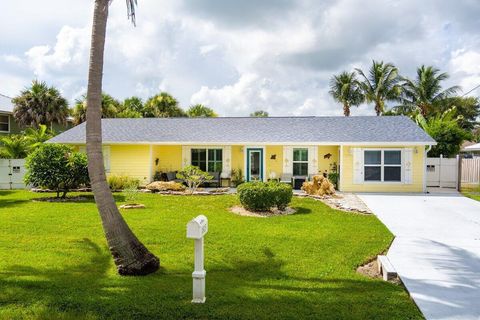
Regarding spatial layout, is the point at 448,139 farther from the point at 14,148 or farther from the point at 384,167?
the point at 14,148

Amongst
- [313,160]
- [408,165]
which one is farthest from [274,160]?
[408,165]

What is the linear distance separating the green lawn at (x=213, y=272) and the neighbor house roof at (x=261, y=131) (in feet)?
27.8

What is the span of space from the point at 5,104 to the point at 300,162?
1109 inches

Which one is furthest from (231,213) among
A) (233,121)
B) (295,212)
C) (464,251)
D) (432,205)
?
(233,121)

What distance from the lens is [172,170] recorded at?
21.1 metres

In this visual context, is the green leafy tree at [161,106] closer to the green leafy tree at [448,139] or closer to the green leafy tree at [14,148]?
the green leafy tree at [14,148]

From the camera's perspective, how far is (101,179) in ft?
19.9

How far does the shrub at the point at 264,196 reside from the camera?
38.5ft

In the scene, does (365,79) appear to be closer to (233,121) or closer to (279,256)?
(233,121)

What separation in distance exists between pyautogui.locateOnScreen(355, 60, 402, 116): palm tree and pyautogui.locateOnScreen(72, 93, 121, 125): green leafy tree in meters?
24.5

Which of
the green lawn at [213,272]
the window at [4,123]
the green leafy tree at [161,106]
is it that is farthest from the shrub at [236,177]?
the window at [4,123]

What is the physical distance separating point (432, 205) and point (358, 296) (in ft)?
34.1

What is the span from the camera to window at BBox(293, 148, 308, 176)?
19859 millimetres

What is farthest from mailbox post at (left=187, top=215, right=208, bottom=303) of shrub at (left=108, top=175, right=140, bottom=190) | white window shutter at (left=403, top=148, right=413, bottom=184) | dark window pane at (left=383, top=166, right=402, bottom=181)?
white window shutter at (left=403, top=148, right=413, bottom=184)
